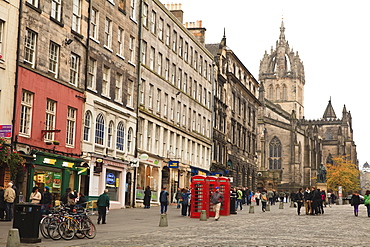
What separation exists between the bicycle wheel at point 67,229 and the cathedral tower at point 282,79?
136m

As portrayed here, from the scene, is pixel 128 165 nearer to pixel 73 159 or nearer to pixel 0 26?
pixel 73 159

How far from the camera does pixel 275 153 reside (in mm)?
114688

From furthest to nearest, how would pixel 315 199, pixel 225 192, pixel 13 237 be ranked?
pixel 315 199
pixel 225 192
pixel 13 237

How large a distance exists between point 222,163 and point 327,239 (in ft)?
152

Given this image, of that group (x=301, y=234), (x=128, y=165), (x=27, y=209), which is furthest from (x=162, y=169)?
(x=27, y=209)

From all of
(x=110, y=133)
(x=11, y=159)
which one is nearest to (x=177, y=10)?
(x=110, y=133)

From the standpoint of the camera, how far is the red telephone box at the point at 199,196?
104ft

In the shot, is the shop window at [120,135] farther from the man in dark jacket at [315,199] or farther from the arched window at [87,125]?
the man in dark jacket at [315,199]

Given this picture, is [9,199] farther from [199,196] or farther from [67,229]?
[199,196]

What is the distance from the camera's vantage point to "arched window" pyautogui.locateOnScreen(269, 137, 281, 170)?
375 ft

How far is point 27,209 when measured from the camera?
16641mm

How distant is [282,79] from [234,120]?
85.5m

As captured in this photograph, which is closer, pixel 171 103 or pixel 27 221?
pixel 27 221

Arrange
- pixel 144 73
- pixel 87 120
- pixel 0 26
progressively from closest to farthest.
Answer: pixel 0 26 < pixel 87 120 < pixel 144 73
